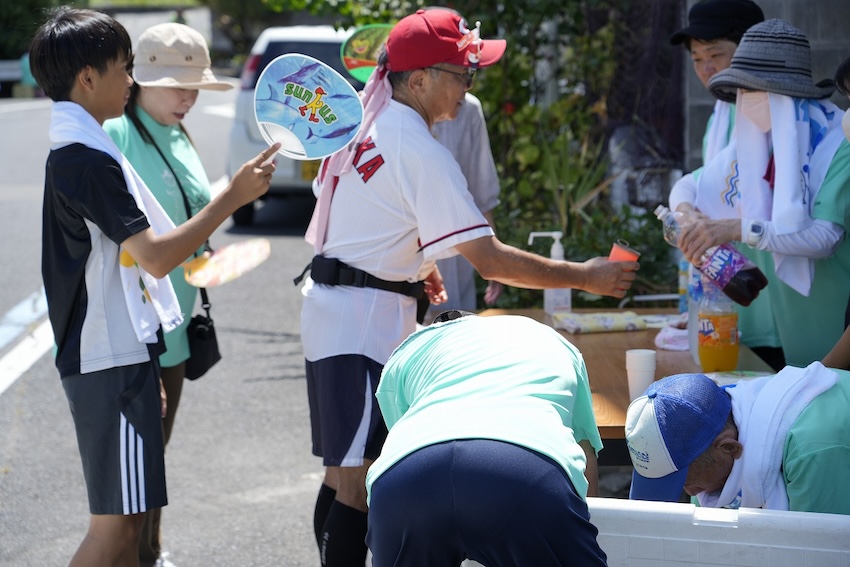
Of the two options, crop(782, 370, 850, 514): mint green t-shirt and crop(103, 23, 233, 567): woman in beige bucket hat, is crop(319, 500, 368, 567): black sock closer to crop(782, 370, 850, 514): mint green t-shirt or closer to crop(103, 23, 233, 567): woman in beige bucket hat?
crop(103, 23, 233, 567): woman in beige bucket hat

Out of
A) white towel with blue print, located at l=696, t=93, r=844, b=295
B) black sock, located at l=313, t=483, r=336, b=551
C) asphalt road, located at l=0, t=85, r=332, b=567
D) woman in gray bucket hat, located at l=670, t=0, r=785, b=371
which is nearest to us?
white towel with blue print, located at l=696, t=93, r=844, b=295

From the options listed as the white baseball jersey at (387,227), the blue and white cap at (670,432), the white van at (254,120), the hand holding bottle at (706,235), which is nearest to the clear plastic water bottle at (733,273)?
the hand holding bottle at (706,235)

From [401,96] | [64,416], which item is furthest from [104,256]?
[64,416]

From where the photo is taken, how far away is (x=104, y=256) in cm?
304

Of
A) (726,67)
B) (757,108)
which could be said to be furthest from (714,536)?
(726,67)

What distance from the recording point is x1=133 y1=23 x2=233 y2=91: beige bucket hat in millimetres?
3846

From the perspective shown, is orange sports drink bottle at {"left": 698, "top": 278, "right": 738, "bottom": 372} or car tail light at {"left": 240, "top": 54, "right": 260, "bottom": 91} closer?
orange sports drink bottle at {"left": 698, "top": 278, "right": 738, "bottom": 372}

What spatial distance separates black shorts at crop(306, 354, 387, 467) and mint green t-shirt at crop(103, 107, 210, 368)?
2.66ft

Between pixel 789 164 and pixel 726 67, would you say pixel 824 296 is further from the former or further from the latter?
pixel 726 67

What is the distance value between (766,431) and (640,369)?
0.73 metres

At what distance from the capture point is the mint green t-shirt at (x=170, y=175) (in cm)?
376

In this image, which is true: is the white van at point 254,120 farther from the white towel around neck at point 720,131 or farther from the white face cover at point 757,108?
the white face cover at point 757,108

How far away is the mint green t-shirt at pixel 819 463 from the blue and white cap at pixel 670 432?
0.16 m

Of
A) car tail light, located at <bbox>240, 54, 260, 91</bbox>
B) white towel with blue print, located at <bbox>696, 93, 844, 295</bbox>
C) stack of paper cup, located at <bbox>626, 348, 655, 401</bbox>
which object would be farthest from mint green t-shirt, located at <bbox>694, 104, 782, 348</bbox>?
car tail light, located at <bbox>240, 54, 260, 91</bbox>
